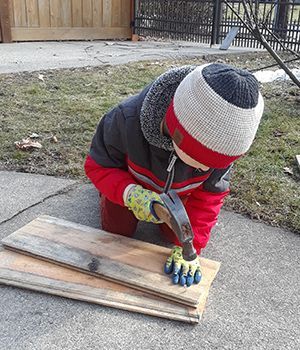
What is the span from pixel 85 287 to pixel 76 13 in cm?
672

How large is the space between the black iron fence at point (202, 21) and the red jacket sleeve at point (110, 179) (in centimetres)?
635

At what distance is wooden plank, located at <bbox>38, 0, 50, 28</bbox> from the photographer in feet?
23.7

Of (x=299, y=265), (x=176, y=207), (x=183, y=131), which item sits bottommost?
(x=299, y=265)

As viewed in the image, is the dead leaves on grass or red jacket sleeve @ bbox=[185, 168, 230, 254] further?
the dead leaves on grass

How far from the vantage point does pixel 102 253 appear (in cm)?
188

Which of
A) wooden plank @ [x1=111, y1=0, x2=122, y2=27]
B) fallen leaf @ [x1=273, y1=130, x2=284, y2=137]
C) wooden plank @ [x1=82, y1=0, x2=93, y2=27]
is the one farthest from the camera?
wooden plank @ [x1=111, y1=0, x2=122, y2=27]

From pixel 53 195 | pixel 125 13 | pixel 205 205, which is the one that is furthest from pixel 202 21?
pixel 205 205

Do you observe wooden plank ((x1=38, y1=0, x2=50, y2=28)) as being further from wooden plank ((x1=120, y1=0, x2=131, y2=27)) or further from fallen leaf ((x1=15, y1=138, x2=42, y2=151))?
fallen leaf ((x1=15, y1=138, x2=42, y2=151))

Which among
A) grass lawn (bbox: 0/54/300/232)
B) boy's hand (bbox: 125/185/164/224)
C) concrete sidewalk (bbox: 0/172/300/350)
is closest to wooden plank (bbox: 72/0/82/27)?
grass lawn (bbox: 0/54/300/232)

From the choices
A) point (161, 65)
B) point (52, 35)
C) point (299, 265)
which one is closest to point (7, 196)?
point (299, 265)

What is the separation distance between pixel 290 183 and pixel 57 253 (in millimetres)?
1400

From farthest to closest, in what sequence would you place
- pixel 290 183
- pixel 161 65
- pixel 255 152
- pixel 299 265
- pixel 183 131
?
pixel 161 65
pixel 255 152
pixel 290 183
pixel 299 265
pixel 183 131

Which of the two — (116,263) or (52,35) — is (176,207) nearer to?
(116,263)

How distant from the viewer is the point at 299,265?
77.7 inches
